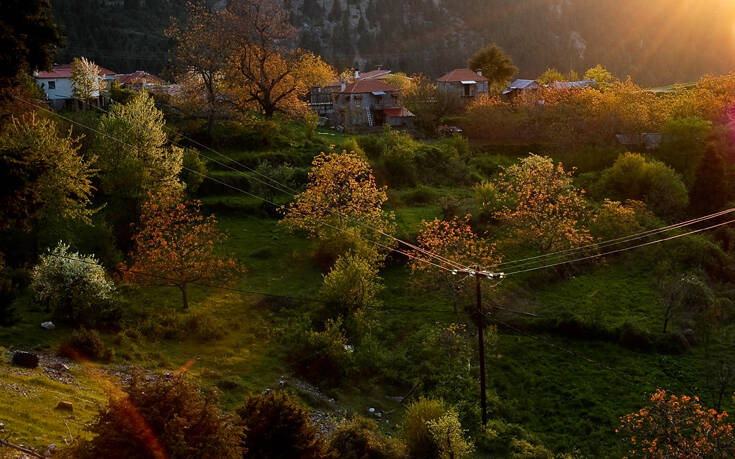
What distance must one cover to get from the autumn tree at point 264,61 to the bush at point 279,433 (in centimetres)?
3957

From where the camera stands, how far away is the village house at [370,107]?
194ft

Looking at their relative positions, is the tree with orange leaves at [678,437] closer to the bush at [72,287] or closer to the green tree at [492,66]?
the bush at [72,287]

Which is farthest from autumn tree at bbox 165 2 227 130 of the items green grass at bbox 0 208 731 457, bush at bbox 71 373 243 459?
bush at bbox 71 373 243 459

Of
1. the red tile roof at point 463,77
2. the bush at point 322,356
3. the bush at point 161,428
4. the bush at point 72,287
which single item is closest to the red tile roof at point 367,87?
the red tile roof at point 463,77

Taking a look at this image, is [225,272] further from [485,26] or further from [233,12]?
[485,26]

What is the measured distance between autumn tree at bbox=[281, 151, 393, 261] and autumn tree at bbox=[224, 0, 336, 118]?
17699mm

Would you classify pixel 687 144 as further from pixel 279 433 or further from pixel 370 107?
pixel 279 433

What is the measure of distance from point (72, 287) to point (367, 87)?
4215 centimetres

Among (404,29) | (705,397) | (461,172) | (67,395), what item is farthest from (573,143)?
(404,29)

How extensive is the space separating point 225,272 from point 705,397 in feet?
68.2

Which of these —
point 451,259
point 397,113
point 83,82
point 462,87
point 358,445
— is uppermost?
point 83,82

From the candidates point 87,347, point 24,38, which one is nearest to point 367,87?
point 87,347

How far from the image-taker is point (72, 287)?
23203 millimetres

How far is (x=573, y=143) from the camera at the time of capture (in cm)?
5359
